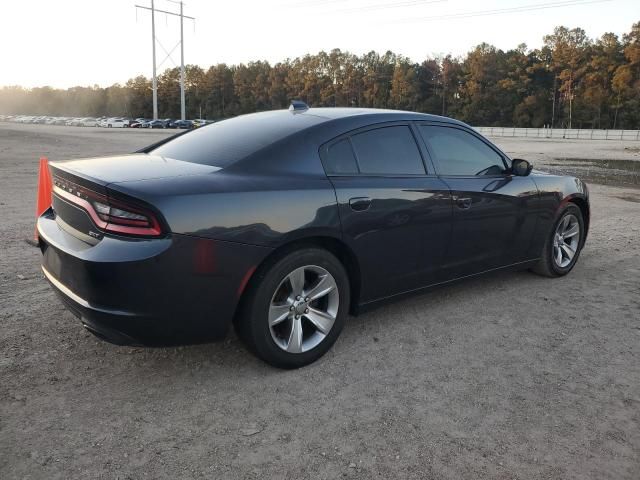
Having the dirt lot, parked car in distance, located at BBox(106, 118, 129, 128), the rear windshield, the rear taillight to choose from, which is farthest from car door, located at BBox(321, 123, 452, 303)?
parked car in distance, located at BBox(106, 118, 129, 128)

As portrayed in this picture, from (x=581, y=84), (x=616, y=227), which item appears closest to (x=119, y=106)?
(x=581, y=84)

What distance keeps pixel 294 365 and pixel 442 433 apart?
39.0 inches

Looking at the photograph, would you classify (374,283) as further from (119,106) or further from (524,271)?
(119,106)

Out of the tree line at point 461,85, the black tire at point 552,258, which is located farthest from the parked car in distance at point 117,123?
→ the black tire at point 552,258

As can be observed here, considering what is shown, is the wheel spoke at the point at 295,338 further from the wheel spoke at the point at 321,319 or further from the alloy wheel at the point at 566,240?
the alloy wheel at the point at 566,240

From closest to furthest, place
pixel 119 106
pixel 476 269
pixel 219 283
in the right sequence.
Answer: pixel 219 283
pixel 476 269
pixel 119 106

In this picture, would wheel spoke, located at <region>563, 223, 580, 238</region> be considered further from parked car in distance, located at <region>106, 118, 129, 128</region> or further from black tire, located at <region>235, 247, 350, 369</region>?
parked car in distance, located at <region>106, 118, 129, 128</region>

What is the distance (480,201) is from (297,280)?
1.81 meters

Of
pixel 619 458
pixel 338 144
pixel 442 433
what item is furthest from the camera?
pixel 338 144

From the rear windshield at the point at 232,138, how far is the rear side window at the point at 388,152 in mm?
370

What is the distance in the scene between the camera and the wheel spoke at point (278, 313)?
125 inches

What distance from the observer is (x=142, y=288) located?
2730 millimetres

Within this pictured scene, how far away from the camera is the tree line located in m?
78.4

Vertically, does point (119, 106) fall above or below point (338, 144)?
above
